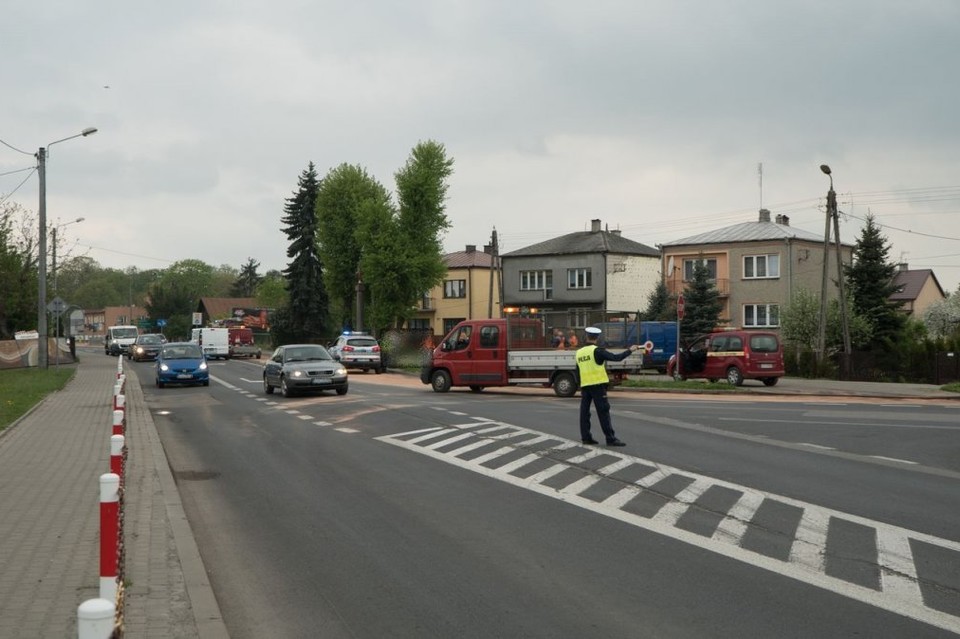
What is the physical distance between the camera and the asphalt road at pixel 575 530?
6.32 metres

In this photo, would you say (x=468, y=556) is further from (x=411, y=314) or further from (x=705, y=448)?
(x=411, y=314)

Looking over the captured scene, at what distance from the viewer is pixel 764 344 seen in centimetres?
3341

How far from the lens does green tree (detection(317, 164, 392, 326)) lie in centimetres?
7250

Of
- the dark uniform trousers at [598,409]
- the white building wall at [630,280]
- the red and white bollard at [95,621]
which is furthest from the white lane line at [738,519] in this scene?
the white building wall at [630,280]

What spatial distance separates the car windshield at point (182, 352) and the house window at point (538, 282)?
126ft

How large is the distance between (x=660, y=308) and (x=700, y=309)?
545 cm

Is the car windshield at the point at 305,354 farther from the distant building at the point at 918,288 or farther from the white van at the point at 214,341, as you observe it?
the distant building at the point at 918,288

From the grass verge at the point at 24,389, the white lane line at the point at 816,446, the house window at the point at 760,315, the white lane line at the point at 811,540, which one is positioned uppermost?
the house window at the point at 760,315

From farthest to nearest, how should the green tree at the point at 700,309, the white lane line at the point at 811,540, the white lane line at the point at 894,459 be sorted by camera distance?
the green tree at the point at 700,309 → the white lane line at the point at 894,459 → the white lane line at the point at 811,540

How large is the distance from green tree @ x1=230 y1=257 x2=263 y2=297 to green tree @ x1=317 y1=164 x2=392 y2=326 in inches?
3151

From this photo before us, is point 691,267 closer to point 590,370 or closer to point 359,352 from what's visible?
point 359,352

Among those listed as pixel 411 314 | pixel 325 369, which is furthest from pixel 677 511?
pixel 411 314

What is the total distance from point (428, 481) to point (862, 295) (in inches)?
1613

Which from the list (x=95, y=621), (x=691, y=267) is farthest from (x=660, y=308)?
(x=95, y=621)
